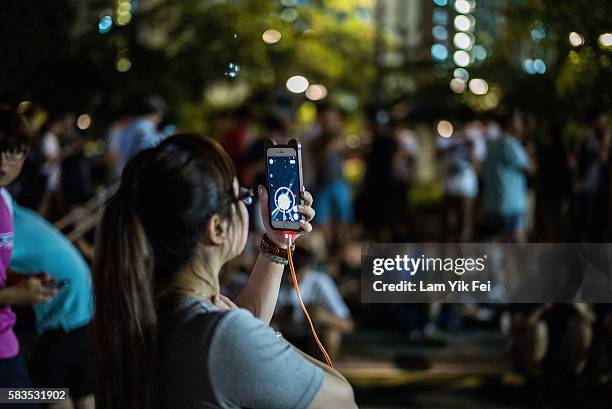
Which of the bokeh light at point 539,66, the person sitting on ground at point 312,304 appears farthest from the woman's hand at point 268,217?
the bokeh light at point 539,66

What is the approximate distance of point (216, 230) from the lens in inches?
67.9

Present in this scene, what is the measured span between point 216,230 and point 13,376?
1321mm

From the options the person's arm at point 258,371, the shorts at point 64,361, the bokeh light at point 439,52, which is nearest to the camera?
the person's arm at point 258,371

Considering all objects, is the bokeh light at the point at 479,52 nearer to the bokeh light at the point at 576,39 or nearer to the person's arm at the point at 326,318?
the person's arm at the point at 326,318

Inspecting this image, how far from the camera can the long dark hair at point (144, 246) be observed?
5.40 feet

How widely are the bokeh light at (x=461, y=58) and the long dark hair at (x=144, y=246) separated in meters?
9.39

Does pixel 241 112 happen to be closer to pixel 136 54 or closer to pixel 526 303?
pixel 136 54

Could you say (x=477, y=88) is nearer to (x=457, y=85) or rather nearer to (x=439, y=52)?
(x=457, y=85)

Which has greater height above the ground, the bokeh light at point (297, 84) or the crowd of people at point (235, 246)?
the bokeh light at point (297, 84)

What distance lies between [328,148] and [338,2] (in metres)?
11.1

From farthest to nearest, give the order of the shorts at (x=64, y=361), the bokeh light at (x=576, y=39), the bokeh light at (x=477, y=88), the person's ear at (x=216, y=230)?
the bokeh light at (x=477, y=88)
the bokeh light at (x=576, y=39)
the shorts at (x=64, y=361)
the person's ear at (x=216, y=230)

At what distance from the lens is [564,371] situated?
465 centimetres

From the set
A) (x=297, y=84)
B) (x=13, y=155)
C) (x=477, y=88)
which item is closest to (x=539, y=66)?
(x=13, y=155)

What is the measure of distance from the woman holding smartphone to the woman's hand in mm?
247
